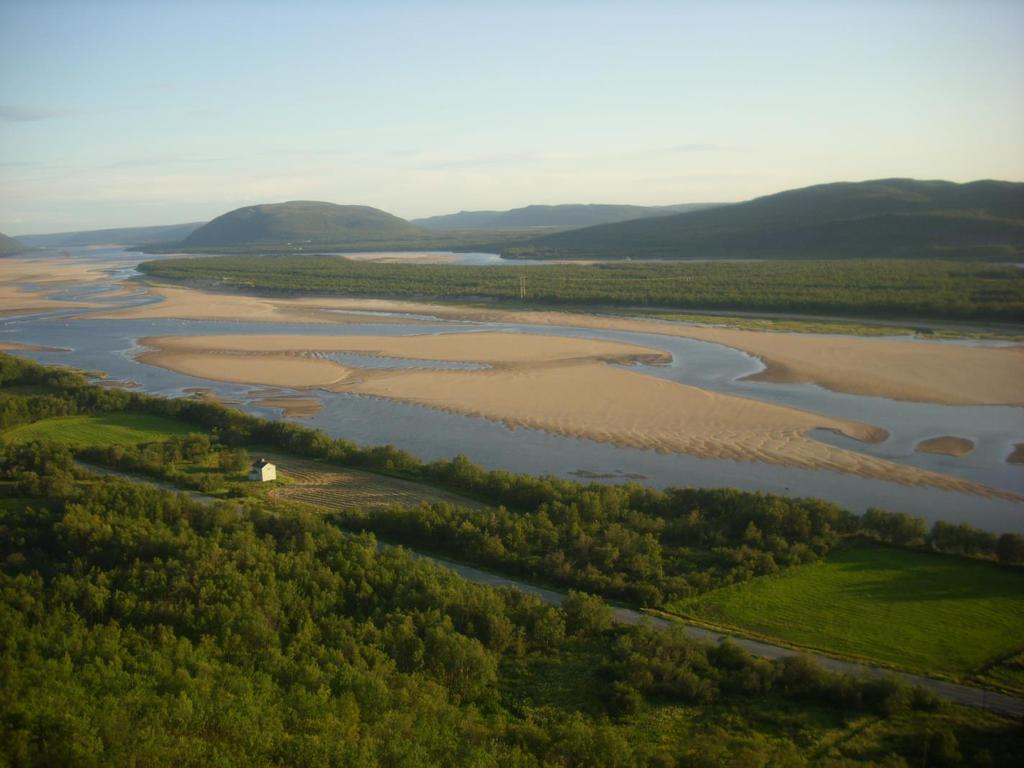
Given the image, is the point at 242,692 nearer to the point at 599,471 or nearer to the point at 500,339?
the point at 599,471

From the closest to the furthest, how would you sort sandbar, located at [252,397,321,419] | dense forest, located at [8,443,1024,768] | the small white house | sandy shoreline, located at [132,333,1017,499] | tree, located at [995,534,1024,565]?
1. dense forest, located at [8,443,1024,768]
2. tree, located at [995,534,1024,565]
3. the small white house
4. sandy shoreline, located at [132,333,1017,499]
5. sandbar, located at [252,397,321,419]

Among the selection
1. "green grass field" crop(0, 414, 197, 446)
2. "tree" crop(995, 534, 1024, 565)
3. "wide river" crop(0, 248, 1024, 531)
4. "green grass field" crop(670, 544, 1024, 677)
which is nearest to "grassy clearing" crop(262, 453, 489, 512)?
"wide river" crop(0, 248, 1024, 531)

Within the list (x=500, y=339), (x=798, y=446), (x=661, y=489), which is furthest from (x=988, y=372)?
(x=500, y=339)

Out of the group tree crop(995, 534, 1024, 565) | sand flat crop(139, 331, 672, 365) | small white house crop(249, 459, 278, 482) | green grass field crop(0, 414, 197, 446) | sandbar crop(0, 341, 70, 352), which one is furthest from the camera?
sandbar crop(0, 341, 70, 352)

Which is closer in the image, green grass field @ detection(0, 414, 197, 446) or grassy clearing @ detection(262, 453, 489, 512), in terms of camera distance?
grassy clearing @ detection(262, 453, 489, 512)

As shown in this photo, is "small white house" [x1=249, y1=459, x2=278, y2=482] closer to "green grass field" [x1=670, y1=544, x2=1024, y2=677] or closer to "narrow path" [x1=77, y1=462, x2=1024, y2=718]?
"narrow path" [x1=77, y1=462, x2=1024, y2=718]

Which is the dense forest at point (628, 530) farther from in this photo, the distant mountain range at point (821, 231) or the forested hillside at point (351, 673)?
the distant mountain range at point (821, 231)
